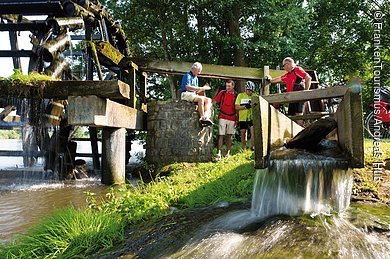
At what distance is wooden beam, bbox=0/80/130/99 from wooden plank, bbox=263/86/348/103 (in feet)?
10.0

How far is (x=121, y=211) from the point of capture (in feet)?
13.8

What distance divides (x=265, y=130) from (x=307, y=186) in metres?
0.76

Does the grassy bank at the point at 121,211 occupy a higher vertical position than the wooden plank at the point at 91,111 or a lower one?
lower

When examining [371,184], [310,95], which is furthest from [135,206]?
[371,184]

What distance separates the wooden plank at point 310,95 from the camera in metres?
3.99

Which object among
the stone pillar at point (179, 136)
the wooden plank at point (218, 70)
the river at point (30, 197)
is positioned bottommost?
the river at point (30, 197)

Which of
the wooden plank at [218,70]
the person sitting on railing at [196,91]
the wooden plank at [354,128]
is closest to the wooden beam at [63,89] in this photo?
the person sitting on railing at [196,91]

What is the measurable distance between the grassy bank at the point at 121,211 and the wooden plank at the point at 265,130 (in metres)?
0.93

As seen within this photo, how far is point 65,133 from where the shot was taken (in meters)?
9.30

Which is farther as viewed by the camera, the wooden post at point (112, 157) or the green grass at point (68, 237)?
the wooden post at point (112, 157)

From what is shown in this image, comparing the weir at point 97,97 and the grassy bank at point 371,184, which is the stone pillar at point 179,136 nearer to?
the weir at point 97,97

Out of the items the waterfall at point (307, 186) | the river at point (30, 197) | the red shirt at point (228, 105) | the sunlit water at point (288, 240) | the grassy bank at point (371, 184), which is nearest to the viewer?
the sunlit water at point (288, 240)

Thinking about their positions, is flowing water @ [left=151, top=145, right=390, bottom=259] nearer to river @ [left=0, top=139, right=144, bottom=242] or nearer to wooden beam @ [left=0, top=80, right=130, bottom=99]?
river @ [left=0, top=139, right=144, bottom=242]

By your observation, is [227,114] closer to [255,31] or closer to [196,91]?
[196,91]
